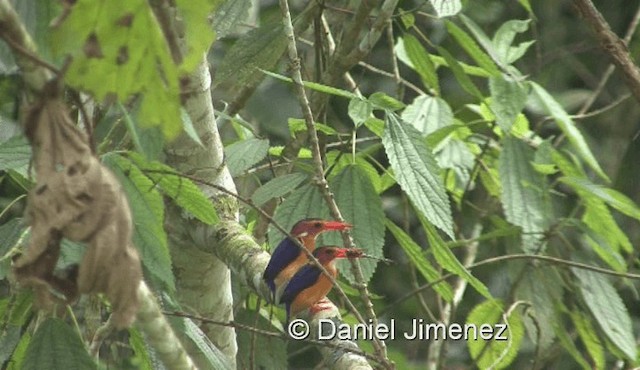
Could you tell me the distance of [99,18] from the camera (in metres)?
0.85

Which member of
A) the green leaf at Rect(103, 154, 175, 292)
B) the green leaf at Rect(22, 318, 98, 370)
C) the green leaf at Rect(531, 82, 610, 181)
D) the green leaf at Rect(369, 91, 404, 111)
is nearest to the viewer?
the green leaf at Rect(103, 154, 175, 292)

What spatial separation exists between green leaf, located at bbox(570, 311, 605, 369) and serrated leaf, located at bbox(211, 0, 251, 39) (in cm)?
104

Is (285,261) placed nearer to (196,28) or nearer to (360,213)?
(360,213)

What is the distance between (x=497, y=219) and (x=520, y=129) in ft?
0.91

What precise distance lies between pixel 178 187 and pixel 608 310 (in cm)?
117

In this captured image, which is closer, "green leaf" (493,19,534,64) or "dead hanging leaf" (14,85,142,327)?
"dead hanging leaf" (14,85,142,327)

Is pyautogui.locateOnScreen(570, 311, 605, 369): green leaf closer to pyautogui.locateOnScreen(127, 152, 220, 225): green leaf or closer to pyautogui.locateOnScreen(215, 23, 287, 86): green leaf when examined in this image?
pyautogui.locateOnScreen(215, 23, 287, 86): green leaf

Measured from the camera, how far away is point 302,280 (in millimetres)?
1585

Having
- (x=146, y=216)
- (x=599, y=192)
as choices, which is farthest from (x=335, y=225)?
(x=599, y=192)

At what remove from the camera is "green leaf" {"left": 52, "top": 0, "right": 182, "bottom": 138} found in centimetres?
85

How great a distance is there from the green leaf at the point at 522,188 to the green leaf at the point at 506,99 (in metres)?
0.17

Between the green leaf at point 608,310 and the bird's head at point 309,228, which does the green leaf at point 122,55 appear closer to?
the bird's head at point 309,228

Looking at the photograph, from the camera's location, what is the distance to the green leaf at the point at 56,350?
1478 millimetres

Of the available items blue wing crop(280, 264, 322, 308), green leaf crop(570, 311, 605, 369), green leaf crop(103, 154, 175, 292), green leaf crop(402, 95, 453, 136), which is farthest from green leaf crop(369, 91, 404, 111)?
green leaf crop(570, 311, 605, 369)
